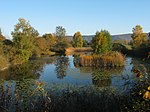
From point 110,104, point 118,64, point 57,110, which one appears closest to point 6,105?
point 57,110

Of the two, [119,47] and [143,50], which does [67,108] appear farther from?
[119,47]

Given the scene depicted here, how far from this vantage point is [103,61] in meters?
34.9

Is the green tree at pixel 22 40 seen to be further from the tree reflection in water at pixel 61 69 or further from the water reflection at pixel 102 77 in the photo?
the water reflection at pixel 102 77

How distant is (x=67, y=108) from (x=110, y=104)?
1.22 metres

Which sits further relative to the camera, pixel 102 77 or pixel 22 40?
pixel 22 40

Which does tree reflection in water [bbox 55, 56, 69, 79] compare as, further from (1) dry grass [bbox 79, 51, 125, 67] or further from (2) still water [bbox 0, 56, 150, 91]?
(1) dry grass [bbox 79, 51, 125, 67]

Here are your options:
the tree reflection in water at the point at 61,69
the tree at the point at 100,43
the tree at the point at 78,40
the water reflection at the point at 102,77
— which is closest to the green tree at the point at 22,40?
the tree reflection in water at the point at 61,69

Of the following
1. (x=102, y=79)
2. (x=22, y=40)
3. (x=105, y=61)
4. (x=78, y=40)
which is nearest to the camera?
(x=102, y=79)

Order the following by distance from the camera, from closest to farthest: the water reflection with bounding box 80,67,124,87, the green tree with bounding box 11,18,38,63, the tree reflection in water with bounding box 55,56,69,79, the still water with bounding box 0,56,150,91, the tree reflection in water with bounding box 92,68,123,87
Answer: the still water with bounding box 0,56,150,91 → the tree reflection in water with bounding box 92,68,123,87 → the water reflection with bounding box 80,67,124,87 → the tree reflection in water with bounding box 55,56,69,79 → the green tree with bounding box 11,18,38,63

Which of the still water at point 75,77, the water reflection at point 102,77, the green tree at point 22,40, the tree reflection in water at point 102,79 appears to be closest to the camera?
the still water at point 75,77

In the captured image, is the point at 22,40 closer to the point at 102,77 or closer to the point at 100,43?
the point at 100,43

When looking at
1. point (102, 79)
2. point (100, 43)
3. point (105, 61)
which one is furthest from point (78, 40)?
point (102, 79)

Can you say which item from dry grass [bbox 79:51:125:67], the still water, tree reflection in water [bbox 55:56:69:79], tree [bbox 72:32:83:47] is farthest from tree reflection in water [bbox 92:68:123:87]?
tree [bbox 72:32:83:47]

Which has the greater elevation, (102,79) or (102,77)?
(102,79)
